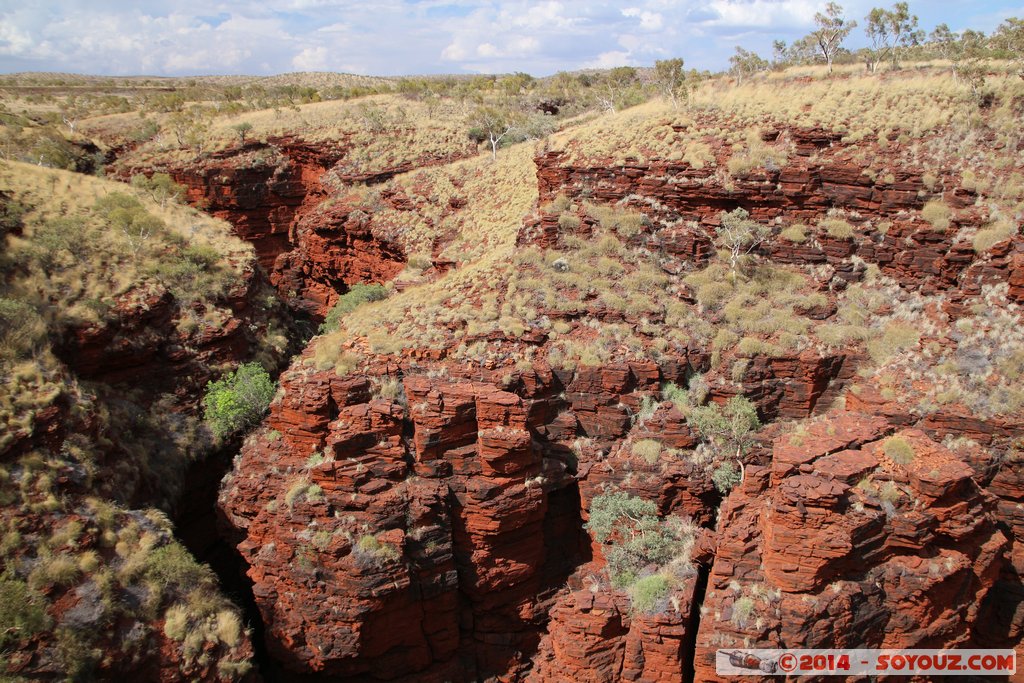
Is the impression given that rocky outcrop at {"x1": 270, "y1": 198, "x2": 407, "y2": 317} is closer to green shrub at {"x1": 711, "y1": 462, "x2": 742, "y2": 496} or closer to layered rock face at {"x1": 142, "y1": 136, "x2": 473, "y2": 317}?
layered rock face at {"x1": 142, "y1": 136, "x2": 473, "y2": 317}

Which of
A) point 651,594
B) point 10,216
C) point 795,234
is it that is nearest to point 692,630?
point 651,594

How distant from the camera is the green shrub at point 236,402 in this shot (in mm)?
19578

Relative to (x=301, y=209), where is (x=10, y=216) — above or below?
below

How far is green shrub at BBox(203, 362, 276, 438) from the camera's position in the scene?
19.6 metres

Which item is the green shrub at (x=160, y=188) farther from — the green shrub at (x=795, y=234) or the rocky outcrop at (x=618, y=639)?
the green shrub at (x=795, y=234)

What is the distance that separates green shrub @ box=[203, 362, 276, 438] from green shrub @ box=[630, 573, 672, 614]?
12.7m

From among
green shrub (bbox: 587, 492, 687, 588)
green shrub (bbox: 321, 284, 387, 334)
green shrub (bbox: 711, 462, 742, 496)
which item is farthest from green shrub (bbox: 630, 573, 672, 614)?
green shrub (bbox: 321, 284, 387, 334)

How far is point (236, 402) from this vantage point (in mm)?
19719

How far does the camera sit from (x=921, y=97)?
2203 cm

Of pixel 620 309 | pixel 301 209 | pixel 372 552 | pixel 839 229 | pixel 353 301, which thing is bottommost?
pixel 372 552

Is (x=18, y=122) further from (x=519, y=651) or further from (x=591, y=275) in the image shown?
(x=519, y=651)

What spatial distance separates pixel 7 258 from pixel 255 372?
8.00 meters

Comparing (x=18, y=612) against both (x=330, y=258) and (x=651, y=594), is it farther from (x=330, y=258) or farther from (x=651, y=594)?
Result: (x=330, y=258)

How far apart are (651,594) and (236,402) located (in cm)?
1375
